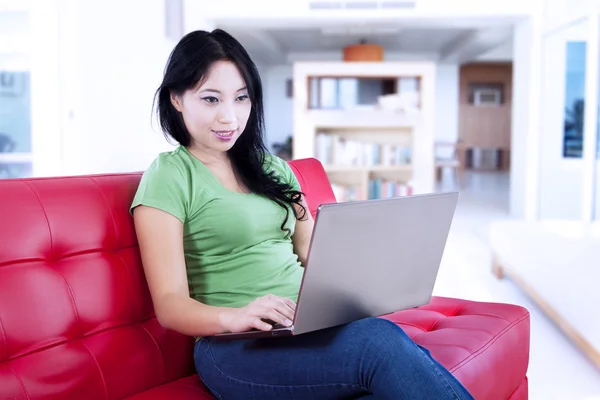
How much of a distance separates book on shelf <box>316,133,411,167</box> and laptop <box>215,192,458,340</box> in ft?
14.7

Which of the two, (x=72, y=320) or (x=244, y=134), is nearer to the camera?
(x=72, y=320)

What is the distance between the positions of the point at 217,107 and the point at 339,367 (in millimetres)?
638

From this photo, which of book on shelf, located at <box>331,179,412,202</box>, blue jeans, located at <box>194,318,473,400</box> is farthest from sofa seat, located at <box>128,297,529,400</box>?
book on shelf, located at <box>331,179,412,202</box>

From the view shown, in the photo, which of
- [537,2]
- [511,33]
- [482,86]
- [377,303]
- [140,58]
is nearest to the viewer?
[377,303]

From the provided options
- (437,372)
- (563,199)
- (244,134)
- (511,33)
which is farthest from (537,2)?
(437,372)

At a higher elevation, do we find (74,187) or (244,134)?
(244,134)

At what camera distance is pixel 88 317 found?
1.38 meters

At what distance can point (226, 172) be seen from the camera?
1.56m

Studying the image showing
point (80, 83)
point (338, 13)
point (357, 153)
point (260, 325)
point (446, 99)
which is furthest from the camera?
point (446, 99)

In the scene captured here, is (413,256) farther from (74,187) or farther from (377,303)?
(74,187)

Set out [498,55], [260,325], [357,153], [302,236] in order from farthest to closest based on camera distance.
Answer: [498,55] < [357,153] < [302,236] < [260,325]

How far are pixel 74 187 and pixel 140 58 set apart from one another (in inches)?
136

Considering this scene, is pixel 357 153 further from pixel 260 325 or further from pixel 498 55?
pixel 498 55

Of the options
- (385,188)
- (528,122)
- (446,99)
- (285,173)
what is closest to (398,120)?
(385,188)
